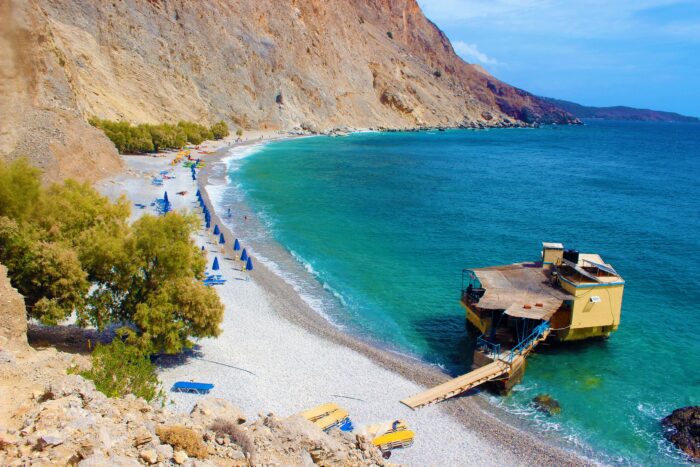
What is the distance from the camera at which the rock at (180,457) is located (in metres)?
10.1

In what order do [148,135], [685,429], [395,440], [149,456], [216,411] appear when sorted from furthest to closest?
[148,135] → [685,429] → [395,440] → [216,411] → [149,456]

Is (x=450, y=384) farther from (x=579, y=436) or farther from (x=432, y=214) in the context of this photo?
(x=432, y=214)

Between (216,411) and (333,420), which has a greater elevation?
(216,411)

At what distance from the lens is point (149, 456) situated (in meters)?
9.95

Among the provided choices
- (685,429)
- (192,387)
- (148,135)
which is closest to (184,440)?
(192,387)

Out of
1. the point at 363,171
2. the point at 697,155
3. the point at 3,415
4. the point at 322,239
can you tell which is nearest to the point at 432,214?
the point at 322,239

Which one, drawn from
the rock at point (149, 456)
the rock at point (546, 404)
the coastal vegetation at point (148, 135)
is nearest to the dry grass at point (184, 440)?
the rock at point (149, 456)

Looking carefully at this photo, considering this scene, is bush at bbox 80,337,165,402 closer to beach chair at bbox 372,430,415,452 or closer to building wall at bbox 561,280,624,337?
beach chair at bbox 372,430,415,452

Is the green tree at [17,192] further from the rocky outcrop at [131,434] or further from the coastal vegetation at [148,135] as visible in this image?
the coastal vegetation at [148,135]

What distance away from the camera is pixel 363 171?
82.3 m

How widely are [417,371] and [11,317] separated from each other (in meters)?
15.2

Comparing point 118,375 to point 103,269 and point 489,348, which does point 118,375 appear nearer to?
point 103,269

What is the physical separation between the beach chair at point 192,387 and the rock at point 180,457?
945cm

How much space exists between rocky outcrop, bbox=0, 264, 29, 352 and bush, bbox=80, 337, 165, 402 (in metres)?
2.40
